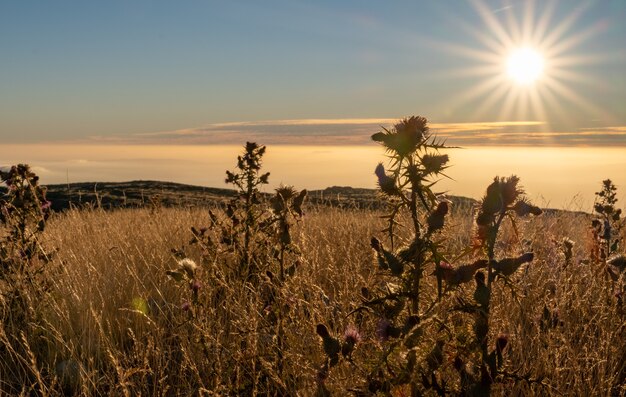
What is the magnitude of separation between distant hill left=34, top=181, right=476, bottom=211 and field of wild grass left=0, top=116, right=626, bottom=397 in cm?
825

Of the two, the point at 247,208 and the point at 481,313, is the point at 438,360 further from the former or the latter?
the point at 247,208

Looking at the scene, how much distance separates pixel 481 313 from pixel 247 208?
2.48 m

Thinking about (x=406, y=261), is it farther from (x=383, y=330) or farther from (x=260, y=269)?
(x=260, y=269)

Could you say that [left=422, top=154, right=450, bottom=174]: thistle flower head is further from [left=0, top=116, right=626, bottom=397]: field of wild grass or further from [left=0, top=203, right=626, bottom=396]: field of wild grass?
[left=0, top=203, right=626, bottom=396]: field of wild grass

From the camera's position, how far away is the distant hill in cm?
1486

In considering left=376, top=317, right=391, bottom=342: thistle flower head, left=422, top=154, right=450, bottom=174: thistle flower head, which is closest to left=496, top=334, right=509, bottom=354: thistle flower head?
left=376, top=317, right=391, bottom=342: thistle flower head

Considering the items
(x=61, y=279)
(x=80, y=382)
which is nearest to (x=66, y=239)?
(x=61, y=279)

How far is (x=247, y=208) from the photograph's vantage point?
14.8 ft

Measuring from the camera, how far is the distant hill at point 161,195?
14.9m

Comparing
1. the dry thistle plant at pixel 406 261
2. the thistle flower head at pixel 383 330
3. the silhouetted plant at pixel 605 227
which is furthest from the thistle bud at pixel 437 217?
the silhouetted plant at pixel 605 227

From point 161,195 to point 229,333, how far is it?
10.5 m

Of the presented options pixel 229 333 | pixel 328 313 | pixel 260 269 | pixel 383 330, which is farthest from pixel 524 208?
pixel 260 269

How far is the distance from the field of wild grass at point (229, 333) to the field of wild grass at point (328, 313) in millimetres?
21

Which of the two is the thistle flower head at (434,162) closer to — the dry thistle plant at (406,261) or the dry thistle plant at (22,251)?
the dry thistle plant at (406,261)
